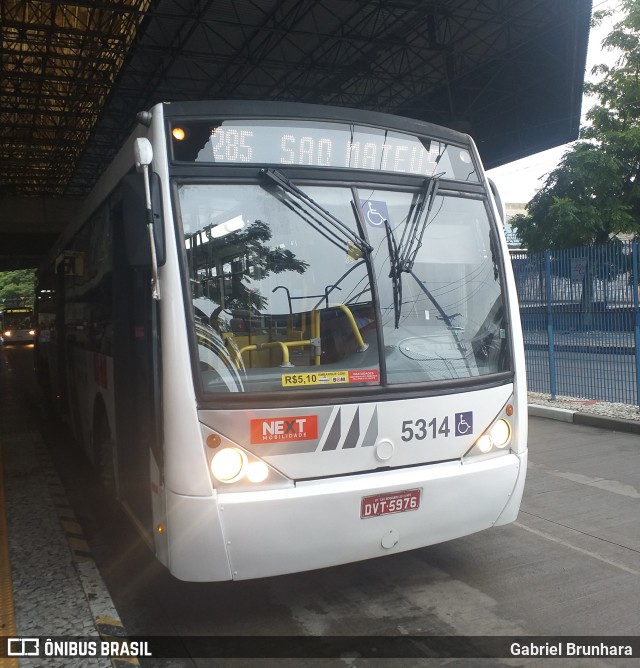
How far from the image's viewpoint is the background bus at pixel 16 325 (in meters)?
47.5

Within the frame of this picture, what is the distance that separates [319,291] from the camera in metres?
4.17

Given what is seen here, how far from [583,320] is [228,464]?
25.7ft

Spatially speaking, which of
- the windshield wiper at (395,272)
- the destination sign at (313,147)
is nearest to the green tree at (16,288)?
the destination sign at (313,147)

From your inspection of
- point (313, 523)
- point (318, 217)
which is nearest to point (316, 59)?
point (318, 217)

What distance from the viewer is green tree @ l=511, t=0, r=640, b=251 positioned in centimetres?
2308

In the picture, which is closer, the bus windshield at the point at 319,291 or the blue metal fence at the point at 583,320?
the bus windshield at the point at 319,291

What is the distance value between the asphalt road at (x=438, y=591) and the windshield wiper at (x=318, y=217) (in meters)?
1.73

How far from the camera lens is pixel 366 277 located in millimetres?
4207

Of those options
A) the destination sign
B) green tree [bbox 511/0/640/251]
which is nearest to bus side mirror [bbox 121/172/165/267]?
the destination sign

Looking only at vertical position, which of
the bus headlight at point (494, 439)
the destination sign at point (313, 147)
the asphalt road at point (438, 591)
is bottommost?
the asphalt road at point (438, 591)

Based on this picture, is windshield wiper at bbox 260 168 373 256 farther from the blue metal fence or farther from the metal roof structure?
the metal roof structure

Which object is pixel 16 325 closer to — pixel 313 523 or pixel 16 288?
pixel 16 288

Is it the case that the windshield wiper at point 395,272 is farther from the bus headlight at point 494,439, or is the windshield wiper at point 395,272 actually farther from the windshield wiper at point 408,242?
the bus headlight at point 494,439

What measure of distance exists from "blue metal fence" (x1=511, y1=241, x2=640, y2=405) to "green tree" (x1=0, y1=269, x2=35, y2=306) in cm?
6988
